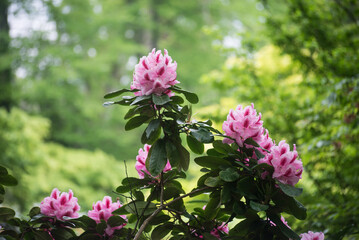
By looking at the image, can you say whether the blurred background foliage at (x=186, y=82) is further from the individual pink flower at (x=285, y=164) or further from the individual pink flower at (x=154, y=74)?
the individual pink flower at (x=154, y=74)

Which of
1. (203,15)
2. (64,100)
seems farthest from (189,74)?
(64,100)

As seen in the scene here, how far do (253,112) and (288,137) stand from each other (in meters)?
2.09

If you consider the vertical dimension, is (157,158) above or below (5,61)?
below

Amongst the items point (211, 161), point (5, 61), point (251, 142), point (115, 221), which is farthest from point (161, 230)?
point (5, 61)

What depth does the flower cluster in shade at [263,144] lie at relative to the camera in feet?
2.77

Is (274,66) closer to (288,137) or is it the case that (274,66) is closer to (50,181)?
(288,137)

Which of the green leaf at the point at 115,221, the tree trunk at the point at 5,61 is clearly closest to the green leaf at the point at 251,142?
the green leaf at the point at 115,221

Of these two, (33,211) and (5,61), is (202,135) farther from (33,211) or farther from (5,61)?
(5,61)

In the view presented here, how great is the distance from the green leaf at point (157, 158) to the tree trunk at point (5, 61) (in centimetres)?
647

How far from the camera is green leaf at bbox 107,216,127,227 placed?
0.95m

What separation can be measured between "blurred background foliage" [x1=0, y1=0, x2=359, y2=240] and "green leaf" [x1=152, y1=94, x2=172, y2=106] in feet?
2.87

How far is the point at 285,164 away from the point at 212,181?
17cm

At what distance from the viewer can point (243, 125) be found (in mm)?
897

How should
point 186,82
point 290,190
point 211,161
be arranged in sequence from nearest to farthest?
point 290,190
point 211,161
point 186,82
